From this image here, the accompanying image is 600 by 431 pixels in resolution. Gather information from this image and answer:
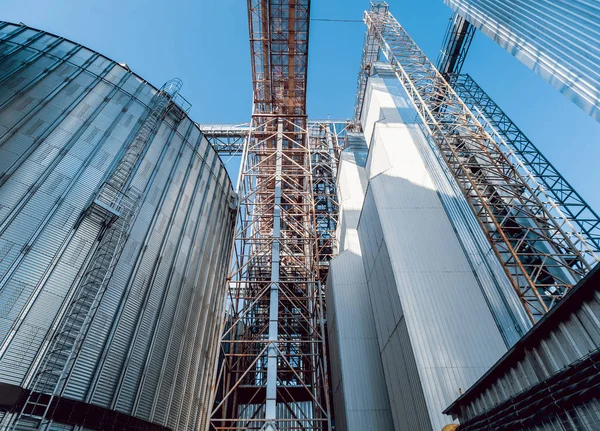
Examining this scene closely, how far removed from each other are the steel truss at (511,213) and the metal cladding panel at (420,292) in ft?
5.24

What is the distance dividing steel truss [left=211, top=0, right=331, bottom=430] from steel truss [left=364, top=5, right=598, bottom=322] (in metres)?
10.4

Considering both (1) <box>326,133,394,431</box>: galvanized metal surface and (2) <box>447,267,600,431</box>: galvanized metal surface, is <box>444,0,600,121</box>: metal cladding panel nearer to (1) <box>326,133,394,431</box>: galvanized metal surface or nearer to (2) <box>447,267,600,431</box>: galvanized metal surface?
(2) <box>447,267,600,431</box>: galvanized metal surface

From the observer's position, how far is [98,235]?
12680mm

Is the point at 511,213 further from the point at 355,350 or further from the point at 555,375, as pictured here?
the point at 555,375

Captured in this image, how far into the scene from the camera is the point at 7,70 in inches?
566

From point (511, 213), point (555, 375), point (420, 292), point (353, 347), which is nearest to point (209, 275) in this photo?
point (353, 347)

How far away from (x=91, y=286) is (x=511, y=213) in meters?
21.7

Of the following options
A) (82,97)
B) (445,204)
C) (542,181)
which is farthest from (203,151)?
(542,181)

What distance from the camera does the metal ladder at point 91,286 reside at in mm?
9289

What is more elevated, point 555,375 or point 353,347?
point 353,347

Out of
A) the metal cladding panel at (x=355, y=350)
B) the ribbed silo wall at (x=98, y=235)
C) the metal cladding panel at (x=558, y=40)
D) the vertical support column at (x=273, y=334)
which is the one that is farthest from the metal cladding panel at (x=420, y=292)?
the ribbed silo wall at (x=98, y=235)

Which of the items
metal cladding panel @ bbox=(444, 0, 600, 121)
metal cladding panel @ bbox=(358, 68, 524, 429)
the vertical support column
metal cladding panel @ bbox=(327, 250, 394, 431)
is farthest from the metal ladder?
metal cladding panel @ bbox=(444, 0, 600, 121)

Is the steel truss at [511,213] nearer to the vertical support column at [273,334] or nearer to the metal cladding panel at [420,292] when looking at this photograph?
the metal cladding panel at [420,292]

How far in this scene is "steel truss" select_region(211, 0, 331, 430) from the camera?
22531mm
